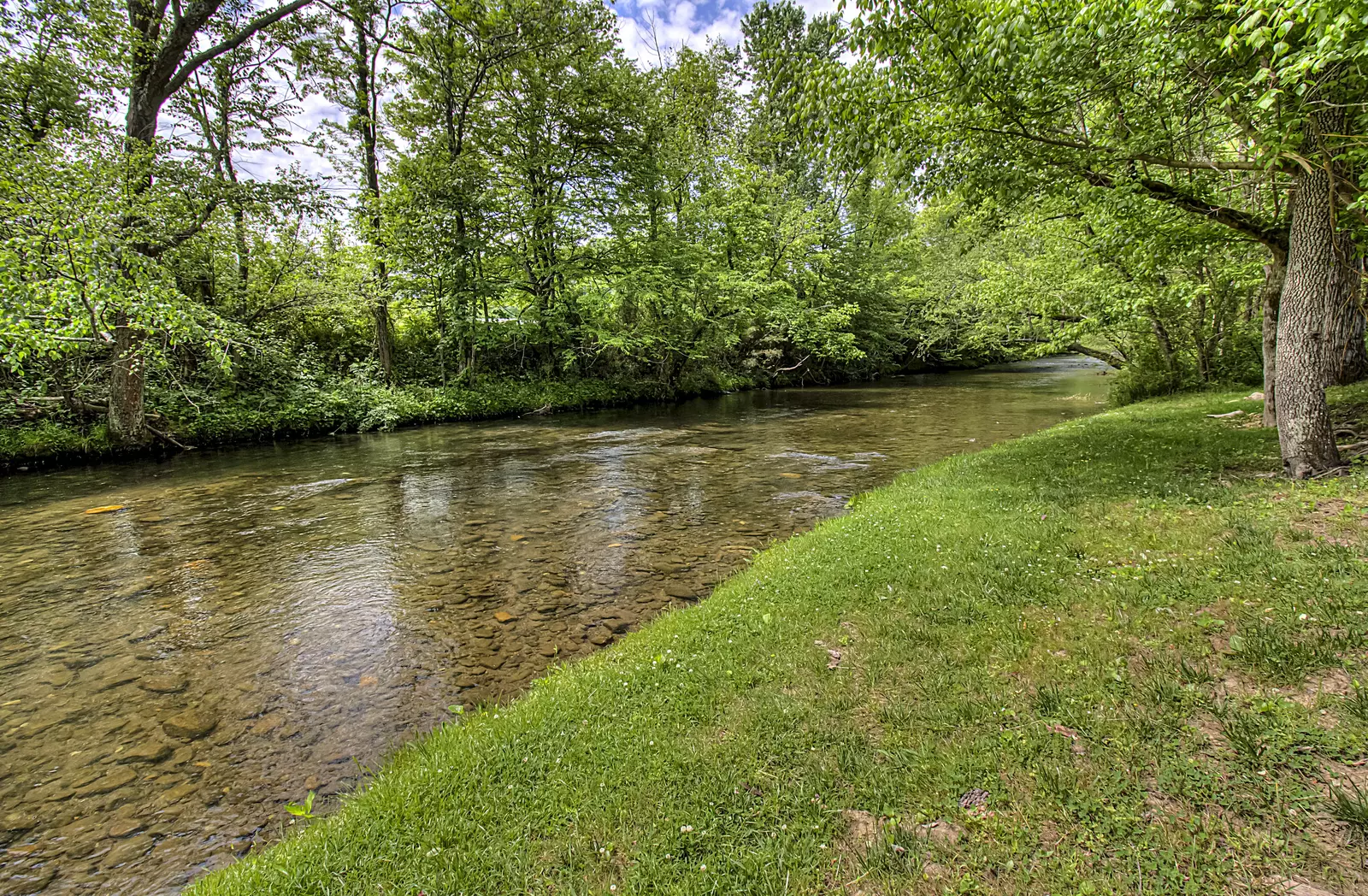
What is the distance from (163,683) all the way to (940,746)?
23.9 ft

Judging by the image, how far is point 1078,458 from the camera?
10.5 metres

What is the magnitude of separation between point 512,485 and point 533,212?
16.7 m

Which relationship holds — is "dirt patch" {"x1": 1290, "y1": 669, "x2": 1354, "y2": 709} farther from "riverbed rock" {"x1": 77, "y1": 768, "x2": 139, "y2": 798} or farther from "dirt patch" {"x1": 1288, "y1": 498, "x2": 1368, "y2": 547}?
"riverbed rock" {"x1": 77, "y1": 768, "x2": 139, "y2": 798}

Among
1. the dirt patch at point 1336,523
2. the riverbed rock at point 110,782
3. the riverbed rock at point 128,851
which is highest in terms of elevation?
the dirt patch at point 1336,523

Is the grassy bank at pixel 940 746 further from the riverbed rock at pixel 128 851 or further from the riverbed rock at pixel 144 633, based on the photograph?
the riverbed rock at pixel 144 633

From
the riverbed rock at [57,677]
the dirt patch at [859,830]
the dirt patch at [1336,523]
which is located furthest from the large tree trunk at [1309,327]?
the riverbed rock at [57,677]

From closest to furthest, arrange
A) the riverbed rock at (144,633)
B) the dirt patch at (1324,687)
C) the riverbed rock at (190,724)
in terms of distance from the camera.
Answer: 1. the dirt patch at (1324,687)
2. the riverbed rock at (190,724)
3. the riverbed rock at (144,633)

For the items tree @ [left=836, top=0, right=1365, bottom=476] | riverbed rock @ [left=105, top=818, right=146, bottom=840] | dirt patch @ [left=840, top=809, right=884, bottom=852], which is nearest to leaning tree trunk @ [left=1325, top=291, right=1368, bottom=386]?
tree @ [left=836, top=0, right=1365, bottom=476]

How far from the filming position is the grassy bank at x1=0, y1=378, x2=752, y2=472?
15.9m

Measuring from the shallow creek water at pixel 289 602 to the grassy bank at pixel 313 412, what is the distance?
1.41m

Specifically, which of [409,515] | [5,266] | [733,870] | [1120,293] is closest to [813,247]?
Answer: [1120,293]

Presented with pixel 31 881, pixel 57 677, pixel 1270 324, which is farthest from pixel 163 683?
pixel 1270 324

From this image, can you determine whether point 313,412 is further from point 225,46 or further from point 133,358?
point 225,46

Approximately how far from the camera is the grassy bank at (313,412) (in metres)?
15.9
